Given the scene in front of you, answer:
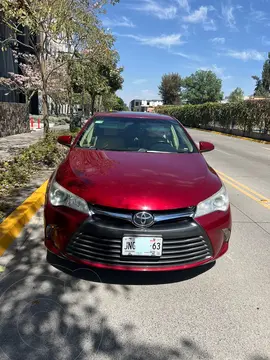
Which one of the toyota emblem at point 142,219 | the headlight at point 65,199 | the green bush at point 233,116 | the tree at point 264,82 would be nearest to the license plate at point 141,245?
the toyota emblem at point 142,219

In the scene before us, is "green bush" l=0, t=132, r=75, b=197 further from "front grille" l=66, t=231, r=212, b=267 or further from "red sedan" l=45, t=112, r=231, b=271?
"front grille" l=66, t=231, r=212, b=267

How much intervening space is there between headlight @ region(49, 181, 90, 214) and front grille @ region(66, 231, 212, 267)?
0.22 metres

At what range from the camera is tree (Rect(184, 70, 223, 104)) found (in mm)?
87188

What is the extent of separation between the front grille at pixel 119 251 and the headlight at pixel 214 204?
22 centimetres

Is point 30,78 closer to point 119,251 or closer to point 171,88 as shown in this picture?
point 119,251

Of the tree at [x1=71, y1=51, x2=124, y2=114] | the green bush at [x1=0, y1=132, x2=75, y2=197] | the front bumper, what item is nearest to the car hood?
the front bumper

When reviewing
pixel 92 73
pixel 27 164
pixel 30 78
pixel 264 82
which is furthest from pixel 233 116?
pixel 264 82

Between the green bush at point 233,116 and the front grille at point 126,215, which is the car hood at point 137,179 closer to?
the front grille at point 126,215

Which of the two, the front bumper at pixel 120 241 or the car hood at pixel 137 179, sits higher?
the car hood at pixel 137 179

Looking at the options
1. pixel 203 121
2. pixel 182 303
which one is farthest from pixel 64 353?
pixel 203 121

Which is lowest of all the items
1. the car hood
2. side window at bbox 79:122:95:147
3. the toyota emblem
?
the toyota emblem

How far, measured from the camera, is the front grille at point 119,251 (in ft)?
8.86

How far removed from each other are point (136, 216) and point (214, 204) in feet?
2.56

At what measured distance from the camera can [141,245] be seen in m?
2.68
